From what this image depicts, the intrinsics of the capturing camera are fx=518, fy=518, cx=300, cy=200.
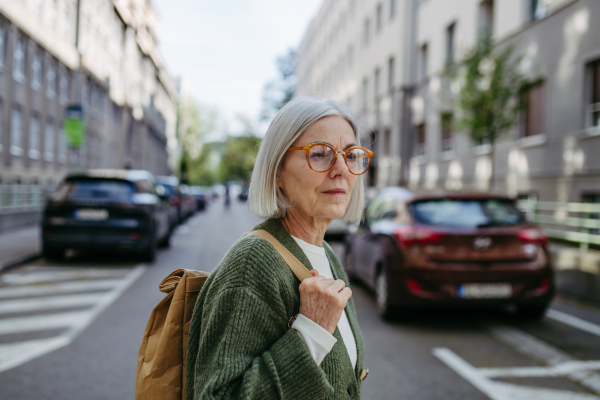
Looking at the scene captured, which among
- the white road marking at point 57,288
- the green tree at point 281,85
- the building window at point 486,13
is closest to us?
the white road marking at point 57,288

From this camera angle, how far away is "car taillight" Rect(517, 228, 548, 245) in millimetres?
5875

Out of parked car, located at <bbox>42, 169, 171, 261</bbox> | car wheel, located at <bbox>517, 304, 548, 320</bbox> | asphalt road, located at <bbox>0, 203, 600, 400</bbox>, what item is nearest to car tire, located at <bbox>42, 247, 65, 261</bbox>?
parked car, located at <bbox>42, 169, 171, 261</bbox>

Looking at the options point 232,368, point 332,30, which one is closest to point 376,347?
point 232,368

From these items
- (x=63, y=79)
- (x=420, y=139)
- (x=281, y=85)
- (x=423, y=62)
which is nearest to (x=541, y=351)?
(x=420, y=139)

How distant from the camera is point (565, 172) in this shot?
44.6 ft

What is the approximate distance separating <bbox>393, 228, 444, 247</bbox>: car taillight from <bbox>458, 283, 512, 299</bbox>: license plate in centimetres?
59

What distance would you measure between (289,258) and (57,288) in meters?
7.16

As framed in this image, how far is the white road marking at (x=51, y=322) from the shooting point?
4.62 m

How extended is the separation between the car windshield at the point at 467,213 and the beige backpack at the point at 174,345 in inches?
186

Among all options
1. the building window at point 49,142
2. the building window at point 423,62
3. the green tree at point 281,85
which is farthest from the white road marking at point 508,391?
the green tree at point 281,85

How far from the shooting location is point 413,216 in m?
6.18

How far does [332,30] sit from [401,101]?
74.2ft

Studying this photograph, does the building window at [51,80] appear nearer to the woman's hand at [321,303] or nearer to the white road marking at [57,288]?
the white road marking at [57,288]

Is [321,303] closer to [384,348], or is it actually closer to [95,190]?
[384,348]
